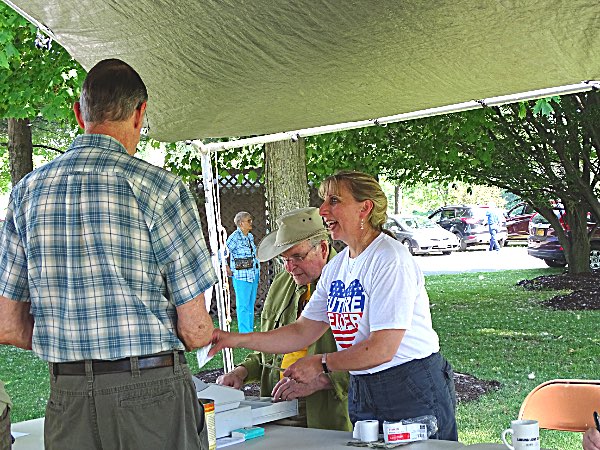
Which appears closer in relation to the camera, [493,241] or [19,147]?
[19,147]

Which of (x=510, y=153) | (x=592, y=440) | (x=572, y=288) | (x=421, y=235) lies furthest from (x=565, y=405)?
(x=421, y=235)

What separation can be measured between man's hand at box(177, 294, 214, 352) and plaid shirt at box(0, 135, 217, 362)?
0.02 m

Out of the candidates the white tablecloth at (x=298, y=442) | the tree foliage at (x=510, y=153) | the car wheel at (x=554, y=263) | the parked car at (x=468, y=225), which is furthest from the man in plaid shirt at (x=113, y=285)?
the parked car at (x=468, y=225)

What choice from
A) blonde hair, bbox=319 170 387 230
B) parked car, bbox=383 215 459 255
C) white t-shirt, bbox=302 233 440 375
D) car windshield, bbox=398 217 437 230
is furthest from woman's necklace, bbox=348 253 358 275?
car windshield, bbox=398 217 437 230

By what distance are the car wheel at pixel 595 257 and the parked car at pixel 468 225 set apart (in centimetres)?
880

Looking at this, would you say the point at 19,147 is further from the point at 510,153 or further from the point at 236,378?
the point at 236,378

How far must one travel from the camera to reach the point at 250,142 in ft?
15.5

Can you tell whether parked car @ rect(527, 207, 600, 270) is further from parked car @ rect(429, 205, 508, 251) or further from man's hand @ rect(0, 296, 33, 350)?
man's hand @ rect(0, 296, 33, 350)

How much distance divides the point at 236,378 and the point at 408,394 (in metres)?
0.98

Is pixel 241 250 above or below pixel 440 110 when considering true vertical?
below

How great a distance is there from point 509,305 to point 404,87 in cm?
861

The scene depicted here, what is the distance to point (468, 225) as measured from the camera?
22.7 metres

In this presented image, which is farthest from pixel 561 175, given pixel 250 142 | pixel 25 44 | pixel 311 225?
pixel 311 225

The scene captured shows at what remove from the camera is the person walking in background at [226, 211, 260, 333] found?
32.2 ft
